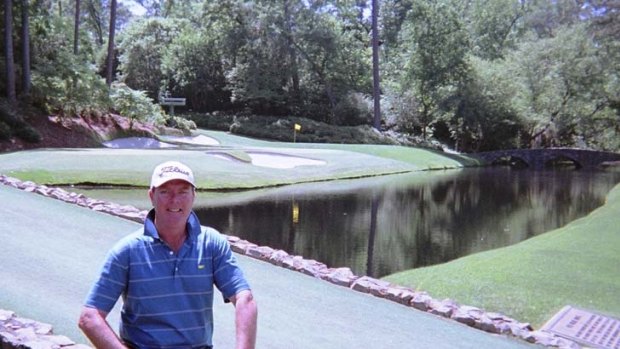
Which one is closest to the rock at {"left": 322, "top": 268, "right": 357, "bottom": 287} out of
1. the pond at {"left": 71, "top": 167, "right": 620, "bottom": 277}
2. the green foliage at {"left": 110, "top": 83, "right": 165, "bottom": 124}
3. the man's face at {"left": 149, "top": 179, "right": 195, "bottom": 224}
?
the pond at {"left": 71, "top": 167, "right": 620, "bottom": 277}

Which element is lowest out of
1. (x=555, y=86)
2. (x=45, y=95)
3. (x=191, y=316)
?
(x=191, y=316)

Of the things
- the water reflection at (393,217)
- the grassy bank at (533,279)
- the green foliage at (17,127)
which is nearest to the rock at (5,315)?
the grassy bank at (533,279)

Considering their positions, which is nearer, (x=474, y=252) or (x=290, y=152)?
(x=474, y=252)

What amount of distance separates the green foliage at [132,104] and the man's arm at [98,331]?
26.5m

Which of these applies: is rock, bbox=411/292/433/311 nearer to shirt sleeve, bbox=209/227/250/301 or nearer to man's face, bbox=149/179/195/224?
shirt sleeve, bbox=209/227/250/301

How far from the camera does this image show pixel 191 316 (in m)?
3.02

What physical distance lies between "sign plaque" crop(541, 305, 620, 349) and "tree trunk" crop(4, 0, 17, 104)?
2175 cm

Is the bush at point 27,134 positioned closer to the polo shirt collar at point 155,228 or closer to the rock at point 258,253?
the rock at point 258,253

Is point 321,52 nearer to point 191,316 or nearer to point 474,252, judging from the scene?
point 474,252

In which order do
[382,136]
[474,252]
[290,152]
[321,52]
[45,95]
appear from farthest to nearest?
[321,52] → [382,136] → [290,152] → [45,95] → [474,252]

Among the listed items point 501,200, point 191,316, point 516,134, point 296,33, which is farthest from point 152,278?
point 516,134

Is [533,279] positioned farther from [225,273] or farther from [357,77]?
[357,77]

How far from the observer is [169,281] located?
9.78 ft

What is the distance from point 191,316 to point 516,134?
4516 cm
